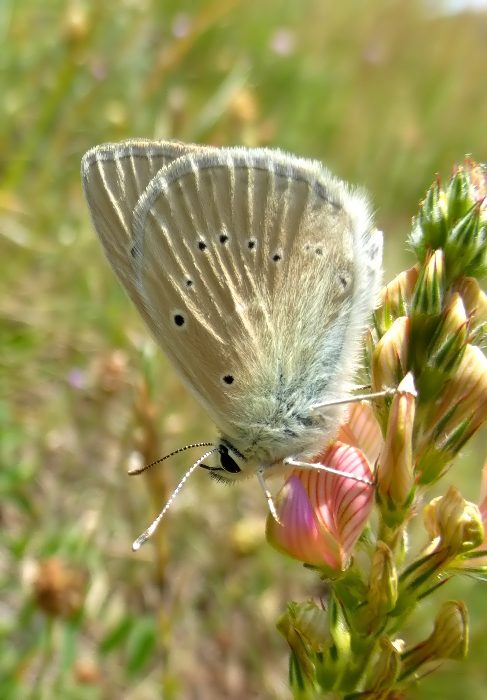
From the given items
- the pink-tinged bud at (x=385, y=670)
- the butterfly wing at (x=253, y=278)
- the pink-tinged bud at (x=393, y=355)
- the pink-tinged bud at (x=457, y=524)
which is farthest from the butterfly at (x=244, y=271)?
the pink-tinged bud at (x=385, y=670)

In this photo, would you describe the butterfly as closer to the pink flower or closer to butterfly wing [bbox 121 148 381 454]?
butterfly wing [bbox 121 148 381 454]

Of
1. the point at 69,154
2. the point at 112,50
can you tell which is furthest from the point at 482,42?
the point at 69,154

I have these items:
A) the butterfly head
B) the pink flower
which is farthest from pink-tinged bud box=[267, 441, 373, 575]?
the butterfly head

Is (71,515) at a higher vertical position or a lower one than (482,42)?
lower

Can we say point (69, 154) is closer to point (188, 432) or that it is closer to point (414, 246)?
point (188, 432)

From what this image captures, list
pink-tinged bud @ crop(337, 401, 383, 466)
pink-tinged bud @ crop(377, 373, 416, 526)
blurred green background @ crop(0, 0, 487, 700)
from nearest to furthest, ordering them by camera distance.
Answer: pink-tinged bud @ crop(377, 373, 416, 526) → pink-tinged bud @ crop(337, 401, 383, 466) → blurred green background @ crop(0, 0, 487, 700)

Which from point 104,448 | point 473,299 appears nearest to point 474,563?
point 473,299

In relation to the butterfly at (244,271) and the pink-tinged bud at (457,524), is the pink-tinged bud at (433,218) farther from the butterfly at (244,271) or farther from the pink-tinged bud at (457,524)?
the pink-tinged bud at (457,524)
